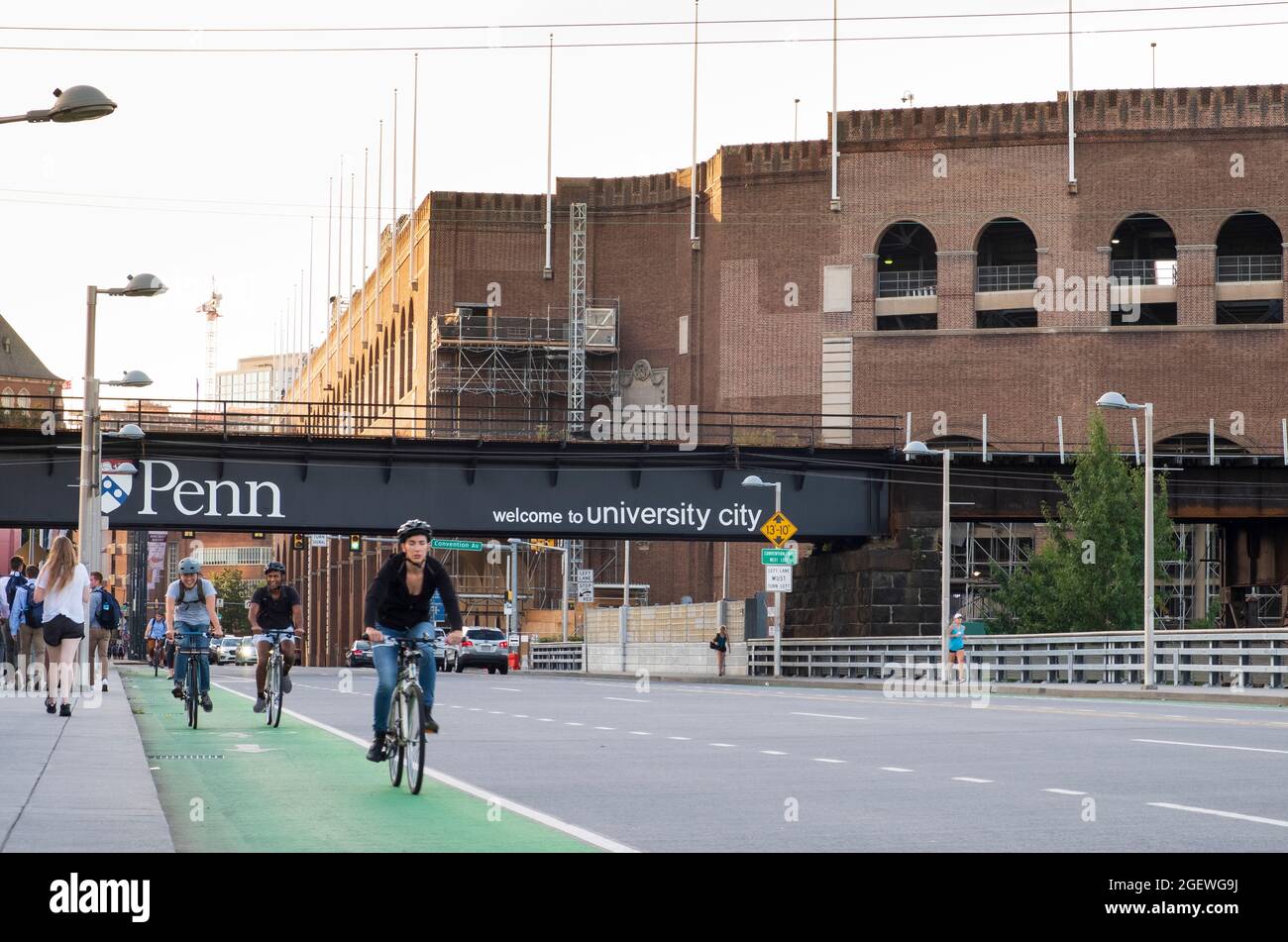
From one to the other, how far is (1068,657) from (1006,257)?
36935 millimetres

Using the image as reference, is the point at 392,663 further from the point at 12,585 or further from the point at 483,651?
the point at 483,651

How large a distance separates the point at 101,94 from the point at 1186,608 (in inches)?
2465

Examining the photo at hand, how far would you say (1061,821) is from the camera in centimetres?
1068

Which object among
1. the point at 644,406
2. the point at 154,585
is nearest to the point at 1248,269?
the point at 644,406

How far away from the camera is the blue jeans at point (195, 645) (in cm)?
2038

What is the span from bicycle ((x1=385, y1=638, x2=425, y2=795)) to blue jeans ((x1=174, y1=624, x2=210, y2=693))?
305 inches

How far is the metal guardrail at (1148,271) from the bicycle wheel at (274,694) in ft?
183

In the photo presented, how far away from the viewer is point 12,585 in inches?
996

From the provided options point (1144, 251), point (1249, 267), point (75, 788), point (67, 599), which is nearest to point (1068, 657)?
point (67, 599)

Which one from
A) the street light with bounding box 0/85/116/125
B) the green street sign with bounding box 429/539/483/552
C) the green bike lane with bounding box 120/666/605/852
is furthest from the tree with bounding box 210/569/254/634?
the green bike lane with bounding box 120/666/605/852

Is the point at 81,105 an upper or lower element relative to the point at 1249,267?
lower

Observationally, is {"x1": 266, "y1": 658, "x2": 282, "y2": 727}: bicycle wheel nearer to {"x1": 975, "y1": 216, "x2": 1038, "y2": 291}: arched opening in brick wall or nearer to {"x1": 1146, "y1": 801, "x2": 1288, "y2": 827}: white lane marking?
{"x1": 1146, "y1": 801, "x2": 1288, "y2": 827}: white lane marking

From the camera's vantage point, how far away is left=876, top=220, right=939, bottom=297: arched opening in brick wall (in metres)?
74.6
